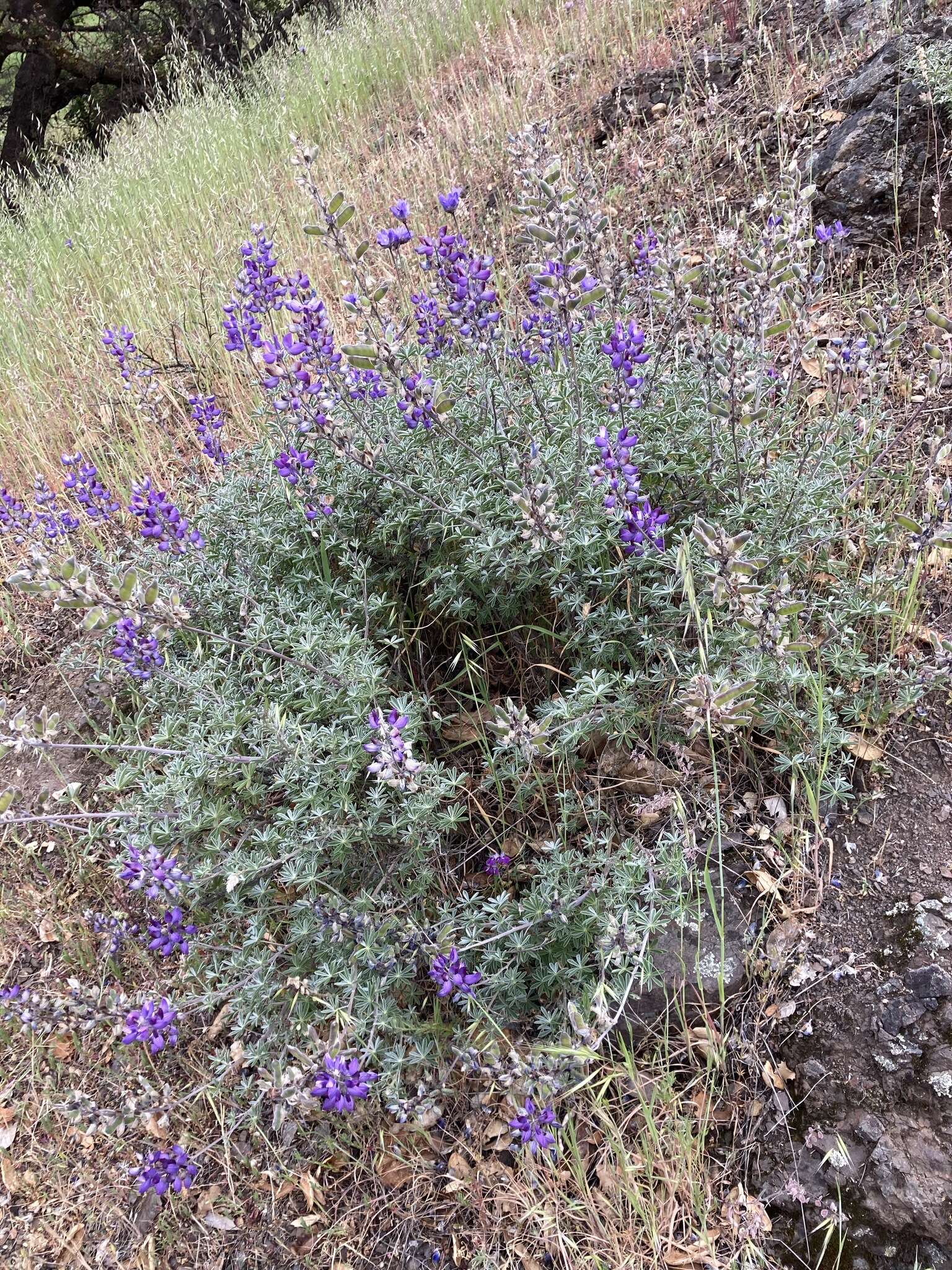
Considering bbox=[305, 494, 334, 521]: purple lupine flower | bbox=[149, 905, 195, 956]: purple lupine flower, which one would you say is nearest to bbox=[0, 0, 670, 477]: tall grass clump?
bbox=[305, 494, 334, 521]: purple lupine flower

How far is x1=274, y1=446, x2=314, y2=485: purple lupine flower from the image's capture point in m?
2.68

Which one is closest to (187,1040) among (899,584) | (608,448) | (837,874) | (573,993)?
(573,993)

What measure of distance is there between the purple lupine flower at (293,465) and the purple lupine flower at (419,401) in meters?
0.42

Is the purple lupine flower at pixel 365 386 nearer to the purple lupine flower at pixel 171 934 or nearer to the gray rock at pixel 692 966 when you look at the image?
the purple lupine flower at pixel 171 934

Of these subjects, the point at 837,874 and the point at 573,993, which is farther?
the point at 837,874

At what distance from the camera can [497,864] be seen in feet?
8.25

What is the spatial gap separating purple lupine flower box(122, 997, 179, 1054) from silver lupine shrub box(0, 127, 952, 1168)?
1cm

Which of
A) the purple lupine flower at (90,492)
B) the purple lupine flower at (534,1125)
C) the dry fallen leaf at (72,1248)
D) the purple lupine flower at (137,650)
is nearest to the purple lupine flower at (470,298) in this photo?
the purple lupine flower at (137,650)

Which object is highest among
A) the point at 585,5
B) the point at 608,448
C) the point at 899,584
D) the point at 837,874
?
the point at 585,5

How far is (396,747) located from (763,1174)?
146 centimetres

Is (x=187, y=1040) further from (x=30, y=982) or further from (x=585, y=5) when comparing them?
(x=585, y=5)

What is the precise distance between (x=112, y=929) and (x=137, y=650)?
977 mm

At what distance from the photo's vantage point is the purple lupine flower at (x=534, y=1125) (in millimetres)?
1911

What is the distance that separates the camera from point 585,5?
744 centimetres
